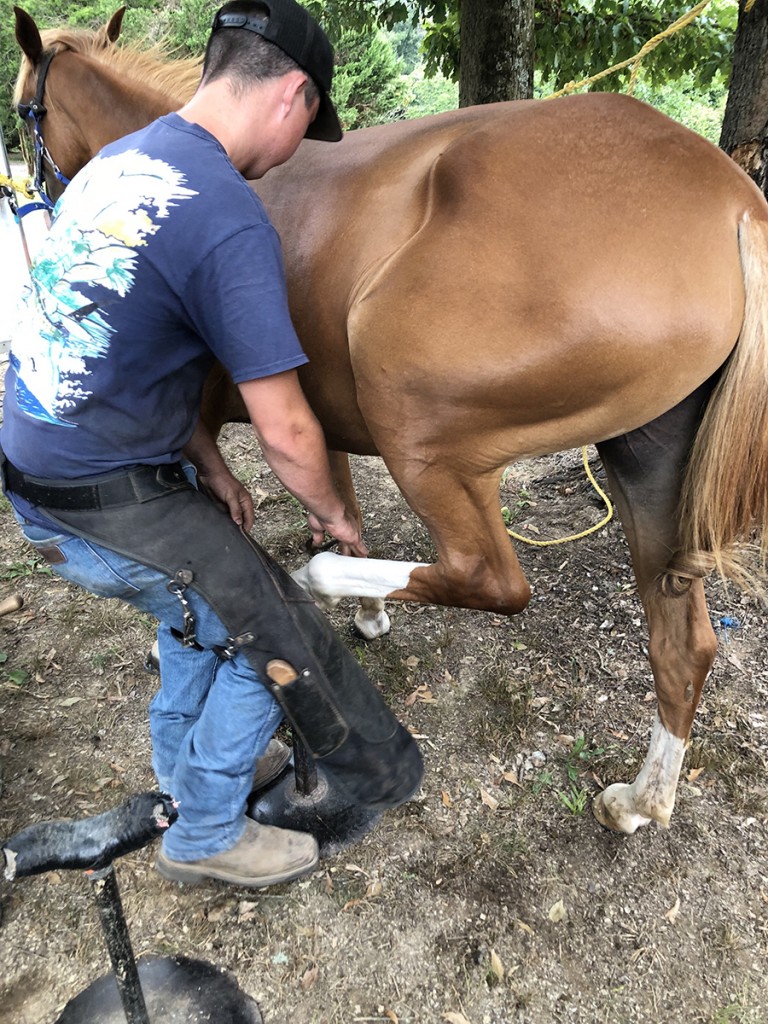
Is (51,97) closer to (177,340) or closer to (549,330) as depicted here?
(177,340)

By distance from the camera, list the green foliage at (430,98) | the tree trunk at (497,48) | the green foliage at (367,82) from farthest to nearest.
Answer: the green foliage at (430,98), the green foliage at (367,82), the tree trunk at (497,48)

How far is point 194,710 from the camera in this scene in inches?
85.7

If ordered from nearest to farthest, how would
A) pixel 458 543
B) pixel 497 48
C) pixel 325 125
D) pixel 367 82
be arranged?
1. pixel 325 125
2. pixel 458 543
3. pixel 497 48
4. pixel 367 82

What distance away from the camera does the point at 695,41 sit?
4.92 meters

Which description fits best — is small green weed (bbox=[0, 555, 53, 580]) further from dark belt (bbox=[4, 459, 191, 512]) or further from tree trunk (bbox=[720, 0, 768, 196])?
tree trunk (bbox=[720, 0, 768, 196])

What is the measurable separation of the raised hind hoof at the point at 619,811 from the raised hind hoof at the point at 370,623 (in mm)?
1236

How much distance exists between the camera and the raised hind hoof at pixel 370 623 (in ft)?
10.4

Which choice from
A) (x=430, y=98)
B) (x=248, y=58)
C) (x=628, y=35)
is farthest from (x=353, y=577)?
(x=430, y=98)

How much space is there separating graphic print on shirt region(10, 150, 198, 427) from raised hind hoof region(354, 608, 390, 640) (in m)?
1.87

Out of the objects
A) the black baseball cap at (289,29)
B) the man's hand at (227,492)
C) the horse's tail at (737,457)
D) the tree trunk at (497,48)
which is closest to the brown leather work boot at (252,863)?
the man's hand at (227,492)

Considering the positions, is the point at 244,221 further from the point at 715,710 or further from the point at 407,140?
the point at 715,710

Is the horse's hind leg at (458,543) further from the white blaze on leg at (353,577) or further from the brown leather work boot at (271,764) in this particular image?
the brown leather work boot at (271,764)

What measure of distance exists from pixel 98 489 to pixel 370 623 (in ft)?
5.83

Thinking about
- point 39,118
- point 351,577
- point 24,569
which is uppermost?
point 39,118
